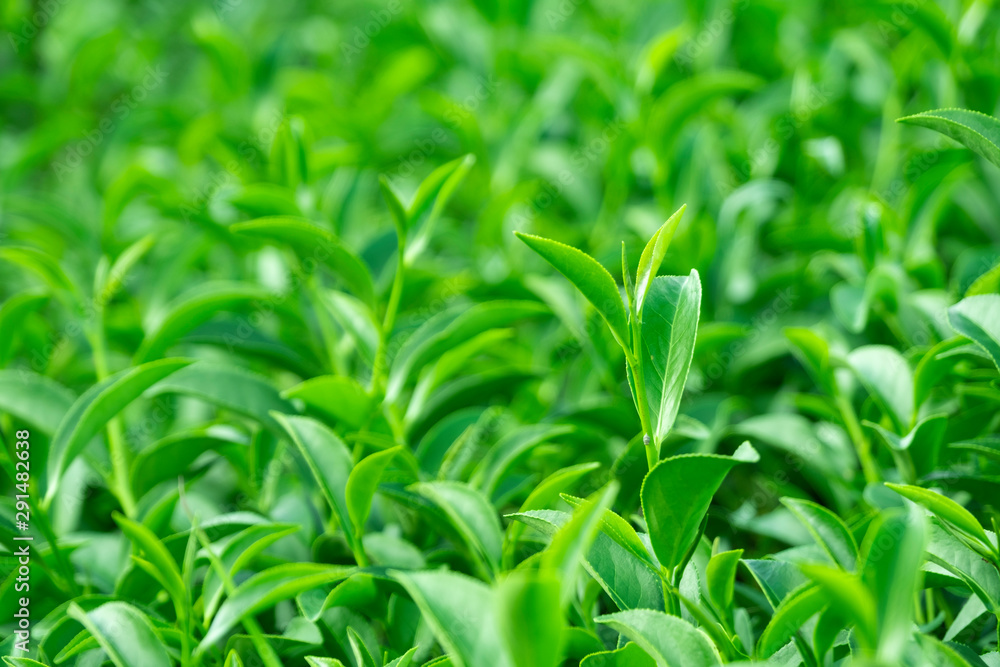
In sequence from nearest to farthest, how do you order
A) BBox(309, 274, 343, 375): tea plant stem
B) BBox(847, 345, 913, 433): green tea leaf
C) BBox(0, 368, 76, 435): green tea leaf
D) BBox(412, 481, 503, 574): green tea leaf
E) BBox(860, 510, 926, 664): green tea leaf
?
BBox(860, 510, 926, 664): green tea leaf < BBox(412, 481, 503, 574): green tea leaf < BBox(847, 345, 913, 433): green tea leaf < BBox(0, 368, 76, 435): green tea leaf < BBox(309, 274, 343, 375): tea plant stem

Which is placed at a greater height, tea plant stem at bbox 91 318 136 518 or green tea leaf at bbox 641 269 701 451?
green tea leaf at bbox 641 269 701 451

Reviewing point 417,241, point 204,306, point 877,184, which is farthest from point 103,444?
point 877,184

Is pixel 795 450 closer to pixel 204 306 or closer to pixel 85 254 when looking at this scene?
pixel 204 306

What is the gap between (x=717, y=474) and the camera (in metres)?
0.59

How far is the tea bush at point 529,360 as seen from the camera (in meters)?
0.64

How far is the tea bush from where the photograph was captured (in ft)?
2.09

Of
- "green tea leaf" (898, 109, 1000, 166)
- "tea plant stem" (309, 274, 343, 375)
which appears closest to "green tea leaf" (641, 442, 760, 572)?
"green tea leaf" (898, 109, 1000, 166)

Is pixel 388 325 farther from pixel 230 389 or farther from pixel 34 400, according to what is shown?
pixel 34 400

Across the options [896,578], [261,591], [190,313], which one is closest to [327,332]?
[190,313]

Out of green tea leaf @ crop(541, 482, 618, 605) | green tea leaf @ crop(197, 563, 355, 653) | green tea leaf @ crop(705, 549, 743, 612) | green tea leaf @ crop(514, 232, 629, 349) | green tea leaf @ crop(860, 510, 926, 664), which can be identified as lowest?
green tea leaf @ crop(705, 549, 743, 612)

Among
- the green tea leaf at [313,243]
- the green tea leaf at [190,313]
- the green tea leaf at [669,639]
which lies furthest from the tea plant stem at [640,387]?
the green tea leaf at [190,313]

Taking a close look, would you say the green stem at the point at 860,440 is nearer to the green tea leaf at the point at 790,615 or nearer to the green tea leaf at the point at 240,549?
the green tea leaf at the point at 790,615

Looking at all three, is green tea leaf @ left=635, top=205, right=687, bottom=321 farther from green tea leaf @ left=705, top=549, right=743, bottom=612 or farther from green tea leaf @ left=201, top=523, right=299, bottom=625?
green tea leaf @ left=201, top=523, right=299, bottom=625

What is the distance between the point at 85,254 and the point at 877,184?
53.4 inches
